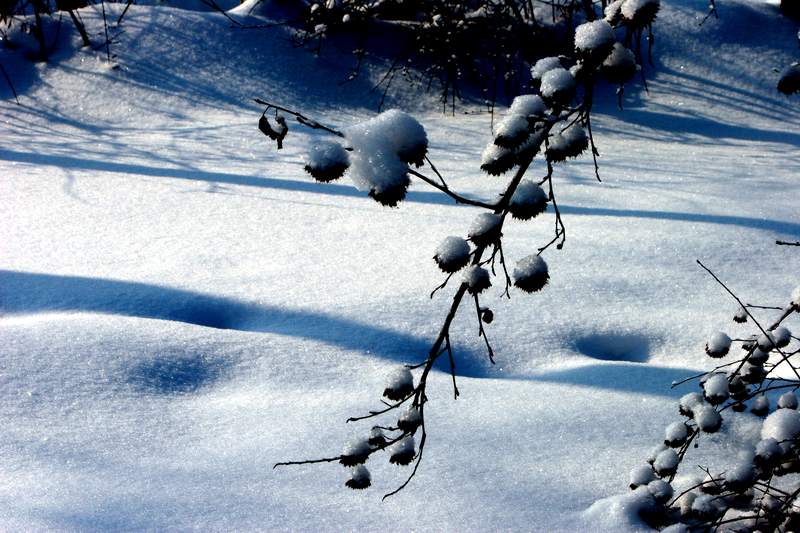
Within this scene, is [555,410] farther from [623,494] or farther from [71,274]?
[71,274]

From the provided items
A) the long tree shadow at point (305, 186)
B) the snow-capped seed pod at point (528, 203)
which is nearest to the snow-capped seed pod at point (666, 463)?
the snow-capped seed pod at point (528, 203)

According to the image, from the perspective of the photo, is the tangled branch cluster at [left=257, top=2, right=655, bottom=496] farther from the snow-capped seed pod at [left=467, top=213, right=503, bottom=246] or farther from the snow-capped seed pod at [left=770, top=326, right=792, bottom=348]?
the snow-capped seed pod at [left=770, top=326, right=792, bottom=348]

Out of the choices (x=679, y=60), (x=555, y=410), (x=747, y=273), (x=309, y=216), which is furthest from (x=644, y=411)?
(x=679, y=60)

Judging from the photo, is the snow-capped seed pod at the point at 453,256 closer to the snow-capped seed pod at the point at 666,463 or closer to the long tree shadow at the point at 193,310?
the snow-capped seed pod at the point at 666,463

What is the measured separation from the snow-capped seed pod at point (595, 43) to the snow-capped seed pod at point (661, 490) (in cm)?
120

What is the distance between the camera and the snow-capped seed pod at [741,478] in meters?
1.66

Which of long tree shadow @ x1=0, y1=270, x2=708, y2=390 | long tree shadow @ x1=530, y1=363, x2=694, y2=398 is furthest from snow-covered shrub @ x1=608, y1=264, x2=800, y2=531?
long tree shadow @ x1=0, y1=270, x2=708, y2=390

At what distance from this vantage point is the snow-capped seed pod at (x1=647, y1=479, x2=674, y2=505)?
6.02 ft

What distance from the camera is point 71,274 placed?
3.56 meters

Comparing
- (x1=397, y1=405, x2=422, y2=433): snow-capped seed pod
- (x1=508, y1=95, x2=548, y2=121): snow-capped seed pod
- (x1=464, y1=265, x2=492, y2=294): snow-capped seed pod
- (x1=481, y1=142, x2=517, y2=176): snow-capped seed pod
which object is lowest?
(x1=397, y1=405, x2=422, y2=433): snow-capped seed pod

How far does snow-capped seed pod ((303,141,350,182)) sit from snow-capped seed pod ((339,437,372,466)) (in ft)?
1.77

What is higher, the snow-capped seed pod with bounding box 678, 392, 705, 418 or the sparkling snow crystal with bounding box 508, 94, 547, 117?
the sparkling snow crystal with bounding box 508, 94, 547, 117

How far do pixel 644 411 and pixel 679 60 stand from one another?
23.5ft

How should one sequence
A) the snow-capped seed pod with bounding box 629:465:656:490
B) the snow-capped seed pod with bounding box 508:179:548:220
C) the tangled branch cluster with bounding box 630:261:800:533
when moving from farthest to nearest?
the snow-capped seed pod with bounding box 629:465:656:490 < the tangled branch cluster with bounding box 630:261:800:533 < the snow-capped seed pod with bounding box 508:179:548:220
